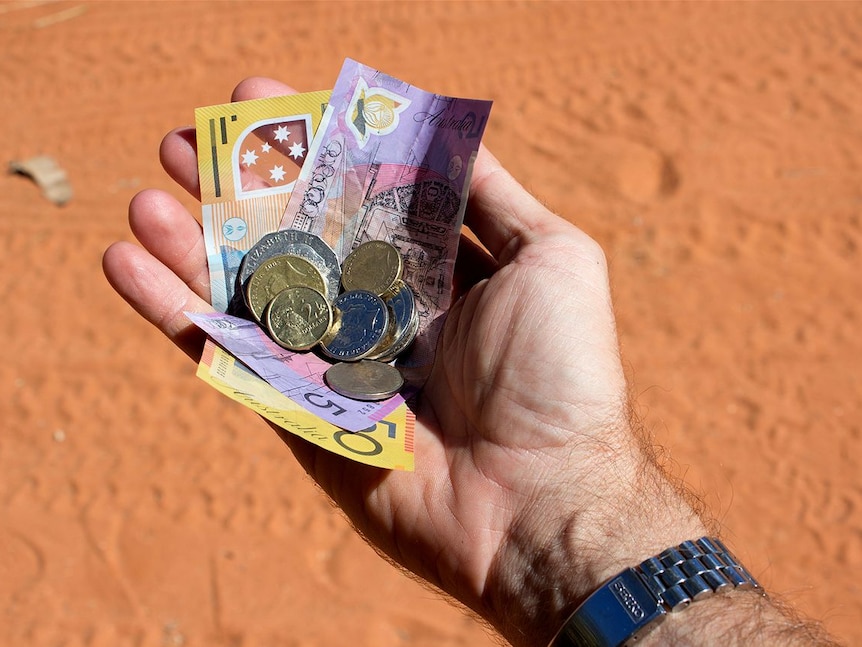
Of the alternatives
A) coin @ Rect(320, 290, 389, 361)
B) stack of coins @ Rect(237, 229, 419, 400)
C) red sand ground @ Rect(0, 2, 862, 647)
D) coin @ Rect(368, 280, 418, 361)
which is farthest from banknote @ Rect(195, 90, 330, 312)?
red sand ground @ Rect(0, 2, 862, 647)

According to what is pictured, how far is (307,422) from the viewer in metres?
2.32

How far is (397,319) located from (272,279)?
49 centimetres

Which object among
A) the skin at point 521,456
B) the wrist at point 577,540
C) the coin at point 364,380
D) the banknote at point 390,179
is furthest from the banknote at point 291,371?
the wrist at point 577,540

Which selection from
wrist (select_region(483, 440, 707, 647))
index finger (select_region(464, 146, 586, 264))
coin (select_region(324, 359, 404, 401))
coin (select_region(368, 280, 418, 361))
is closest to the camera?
wrist (select_region(483, 440, 707, 647))

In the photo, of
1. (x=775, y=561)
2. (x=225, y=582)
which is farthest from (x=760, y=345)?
(x=225, y=582)

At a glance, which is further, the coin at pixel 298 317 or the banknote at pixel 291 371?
the coin at pixel 298 317

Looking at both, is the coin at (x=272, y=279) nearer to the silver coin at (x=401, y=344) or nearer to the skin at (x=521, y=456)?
the skin at (x=521, y=456)

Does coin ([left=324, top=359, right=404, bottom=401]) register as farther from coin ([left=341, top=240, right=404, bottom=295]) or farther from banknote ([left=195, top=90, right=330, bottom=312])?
banknote ([left=195, top=90, right=330, bottom=312])

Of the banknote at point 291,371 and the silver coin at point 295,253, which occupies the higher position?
the silver coin at point 295,253

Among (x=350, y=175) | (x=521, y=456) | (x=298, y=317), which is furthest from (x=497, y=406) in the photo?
(x=350, y=175)

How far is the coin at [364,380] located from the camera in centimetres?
259

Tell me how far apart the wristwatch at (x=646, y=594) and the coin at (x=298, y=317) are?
1.32 m

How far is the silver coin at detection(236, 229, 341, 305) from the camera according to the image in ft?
9.77

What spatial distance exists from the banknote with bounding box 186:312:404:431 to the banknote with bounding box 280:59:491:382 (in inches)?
15.9
